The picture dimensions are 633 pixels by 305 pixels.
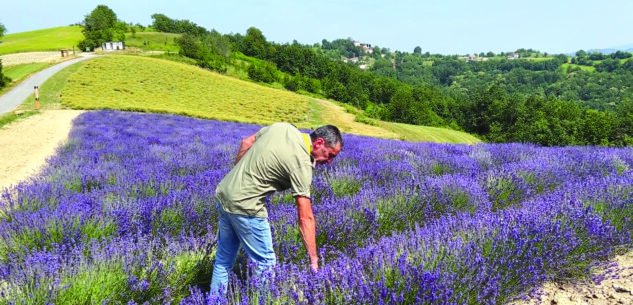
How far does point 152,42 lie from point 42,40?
75.1 feet

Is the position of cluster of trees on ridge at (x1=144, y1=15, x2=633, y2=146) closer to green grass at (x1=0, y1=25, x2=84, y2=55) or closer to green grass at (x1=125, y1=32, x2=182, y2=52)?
green grass at (x1=125, y1=32, x2=182, y2=52)

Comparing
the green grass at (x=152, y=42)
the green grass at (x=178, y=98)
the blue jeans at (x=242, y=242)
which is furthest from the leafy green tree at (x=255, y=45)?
the blue jeans at (x=242, y=242)

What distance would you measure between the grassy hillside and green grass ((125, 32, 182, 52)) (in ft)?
60.9

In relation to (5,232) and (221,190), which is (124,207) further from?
(221,190)

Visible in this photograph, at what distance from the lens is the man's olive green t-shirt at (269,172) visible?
6.48ft

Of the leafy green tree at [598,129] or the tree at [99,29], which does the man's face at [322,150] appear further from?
the tree at [99,29]

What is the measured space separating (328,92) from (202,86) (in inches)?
1369

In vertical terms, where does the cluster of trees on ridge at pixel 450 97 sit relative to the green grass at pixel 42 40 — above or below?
below

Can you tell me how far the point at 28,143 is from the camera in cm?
1038

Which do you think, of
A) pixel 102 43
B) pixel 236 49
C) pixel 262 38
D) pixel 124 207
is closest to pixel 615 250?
pixel 124 207

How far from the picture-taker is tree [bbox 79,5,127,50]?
58.0 m

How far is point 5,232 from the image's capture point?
290cm

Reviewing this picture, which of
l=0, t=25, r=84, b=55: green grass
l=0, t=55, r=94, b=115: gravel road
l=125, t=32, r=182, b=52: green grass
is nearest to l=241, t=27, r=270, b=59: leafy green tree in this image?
l=125, t=32, r=182, b=52: green grass

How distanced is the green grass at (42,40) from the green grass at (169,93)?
1084 inches
